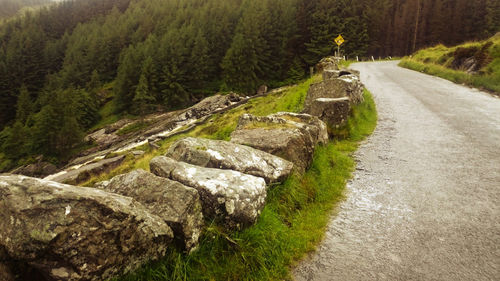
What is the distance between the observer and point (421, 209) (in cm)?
543

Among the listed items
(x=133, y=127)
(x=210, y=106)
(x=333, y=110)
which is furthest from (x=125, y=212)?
(x=133, y=127)

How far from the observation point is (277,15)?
77.1m

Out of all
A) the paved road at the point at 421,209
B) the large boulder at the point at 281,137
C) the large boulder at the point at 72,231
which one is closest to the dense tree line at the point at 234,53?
the large boulder at the point at 281,137

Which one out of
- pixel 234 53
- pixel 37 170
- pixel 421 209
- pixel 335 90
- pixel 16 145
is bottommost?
pixel 37 170

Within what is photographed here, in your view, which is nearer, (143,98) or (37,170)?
(37,170)

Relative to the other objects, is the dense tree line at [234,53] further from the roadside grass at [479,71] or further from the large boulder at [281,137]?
the large boulder at [281,137]

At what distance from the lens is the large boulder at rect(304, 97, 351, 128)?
1029 cm

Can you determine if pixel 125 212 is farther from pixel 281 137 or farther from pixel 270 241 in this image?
pixel 281 137

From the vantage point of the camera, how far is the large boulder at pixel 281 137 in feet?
22.0

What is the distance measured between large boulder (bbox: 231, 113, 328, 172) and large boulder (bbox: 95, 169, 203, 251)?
3.07m

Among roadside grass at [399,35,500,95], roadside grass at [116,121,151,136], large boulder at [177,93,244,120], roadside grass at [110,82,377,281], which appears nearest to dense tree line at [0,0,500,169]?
roadside grass at [116,121,151,136]

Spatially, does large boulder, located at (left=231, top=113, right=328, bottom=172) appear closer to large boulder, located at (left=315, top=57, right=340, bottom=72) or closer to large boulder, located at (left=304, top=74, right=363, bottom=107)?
large boulder, located at (left=304, top=74, right=363, bottom=107)

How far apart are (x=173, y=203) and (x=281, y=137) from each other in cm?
378

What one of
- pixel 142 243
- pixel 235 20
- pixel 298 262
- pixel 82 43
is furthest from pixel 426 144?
pixel 82 43
